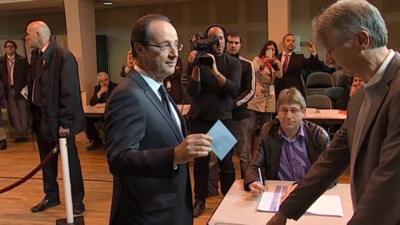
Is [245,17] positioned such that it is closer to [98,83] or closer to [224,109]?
[98,83]

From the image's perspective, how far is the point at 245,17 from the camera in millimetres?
8680

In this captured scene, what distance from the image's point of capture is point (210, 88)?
3291mm

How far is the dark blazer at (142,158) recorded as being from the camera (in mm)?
1383

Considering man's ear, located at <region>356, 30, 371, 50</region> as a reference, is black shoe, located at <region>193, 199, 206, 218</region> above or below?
below

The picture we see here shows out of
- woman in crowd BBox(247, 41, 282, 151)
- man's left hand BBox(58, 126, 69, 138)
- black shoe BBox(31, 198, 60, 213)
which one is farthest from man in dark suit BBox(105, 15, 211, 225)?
woman in crowd BBox(247, 41, 282, 151)

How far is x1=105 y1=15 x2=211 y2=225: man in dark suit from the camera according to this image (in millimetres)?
1377

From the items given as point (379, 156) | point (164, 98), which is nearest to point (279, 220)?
point (379, 156)

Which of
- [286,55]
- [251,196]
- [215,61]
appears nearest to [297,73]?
[286,55]

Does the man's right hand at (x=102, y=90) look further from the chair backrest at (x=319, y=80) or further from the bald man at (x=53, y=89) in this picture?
the chair backrest at (x=319, y=80)

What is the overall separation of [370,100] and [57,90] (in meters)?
2.75

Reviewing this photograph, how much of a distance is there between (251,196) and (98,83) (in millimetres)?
4774

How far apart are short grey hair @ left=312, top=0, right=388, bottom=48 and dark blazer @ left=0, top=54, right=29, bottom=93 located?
6014 mm

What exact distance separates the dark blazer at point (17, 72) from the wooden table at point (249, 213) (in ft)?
17.0

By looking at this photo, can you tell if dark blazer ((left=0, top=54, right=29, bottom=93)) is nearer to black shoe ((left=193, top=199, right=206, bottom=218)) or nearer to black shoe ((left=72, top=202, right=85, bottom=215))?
black shoe ((left=72, top=202, right=85, bottom=215))
